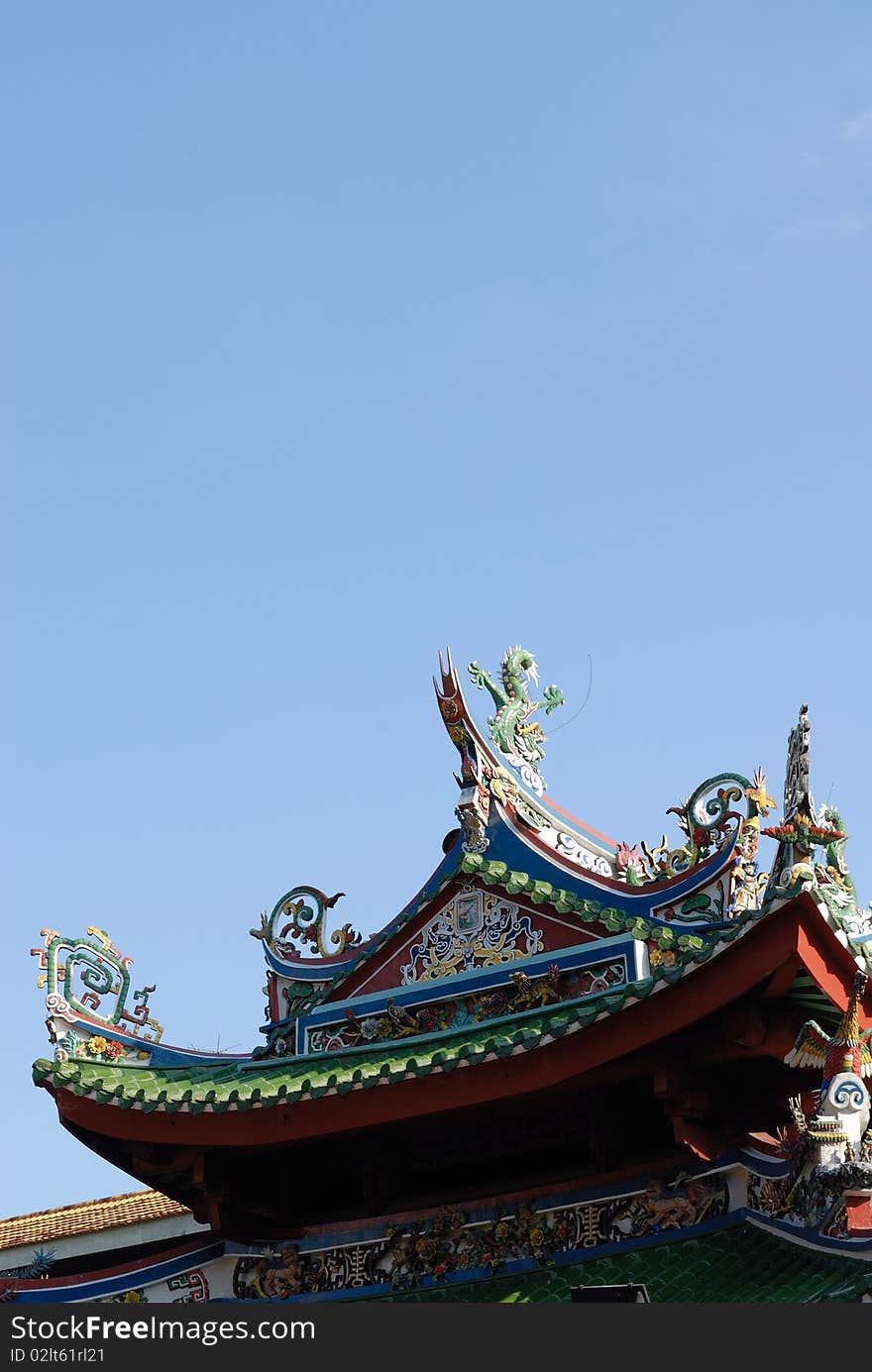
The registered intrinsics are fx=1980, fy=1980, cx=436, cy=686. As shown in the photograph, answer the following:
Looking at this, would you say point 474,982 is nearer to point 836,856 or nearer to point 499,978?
point 499,978

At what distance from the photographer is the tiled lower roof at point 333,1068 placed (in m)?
11.3

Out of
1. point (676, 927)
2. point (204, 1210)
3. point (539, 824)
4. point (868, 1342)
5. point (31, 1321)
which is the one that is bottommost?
point (868, 1342)

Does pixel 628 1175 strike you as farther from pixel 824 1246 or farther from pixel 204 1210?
pixel 204 1210

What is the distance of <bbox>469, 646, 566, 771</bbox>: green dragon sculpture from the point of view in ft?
46.8

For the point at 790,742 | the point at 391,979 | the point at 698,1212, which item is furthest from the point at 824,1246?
the point at 391,979

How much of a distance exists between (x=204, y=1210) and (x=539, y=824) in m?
3.41

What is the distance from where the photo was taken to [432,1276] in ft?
39.9

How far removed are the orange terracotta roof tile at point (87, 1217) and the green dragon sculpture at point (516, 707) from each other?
593 centimetres

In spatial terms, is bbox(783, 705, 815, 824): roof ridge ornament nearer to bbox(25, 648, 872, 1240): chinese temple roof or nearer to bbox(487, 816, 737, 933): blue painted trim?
bbox(25, 648, 872, 1240): chinese temple roof

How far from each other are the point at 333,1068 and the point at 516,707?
10.4 feet

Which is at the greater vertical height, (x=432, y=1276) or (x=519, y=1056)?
(x=519, y=1056)

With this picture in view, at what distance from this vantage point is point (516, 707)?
1451 cm

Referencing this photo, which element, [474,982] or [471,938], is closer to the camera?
[474,982]

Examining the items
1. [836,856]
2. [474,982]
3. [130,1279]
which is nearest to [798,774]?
[836,856]
